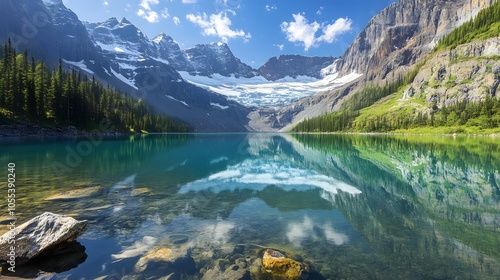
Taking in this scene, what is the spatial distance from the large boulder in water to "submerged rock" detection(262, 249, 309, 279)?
8120 millimetres

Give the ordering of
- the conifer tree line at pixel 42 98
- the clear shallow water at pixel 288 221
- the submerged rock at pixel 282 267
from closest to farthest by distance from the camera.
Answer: the submerged rock at pixel 282 267
the clear shallow water at pixel 288 221
the conifer tree line at pixel 42 98

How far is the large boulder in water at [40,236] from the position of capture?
33.0 ft

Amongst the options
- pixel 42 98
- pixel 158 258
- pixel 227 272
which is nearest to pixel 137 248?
pixel 158 258

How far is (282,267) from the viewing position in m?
10.3

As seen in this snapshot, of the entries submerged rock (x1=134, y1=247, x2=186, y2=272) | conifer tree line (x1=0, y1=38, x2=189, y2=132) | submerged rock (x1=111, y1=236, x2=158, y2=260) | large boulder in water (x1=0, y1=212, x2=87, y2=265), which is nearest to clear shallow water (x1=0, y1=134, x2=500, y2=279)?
submerged rock (x1=111, y1=236, x2=158, y2=260)

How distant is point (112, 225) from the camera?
14875 mm

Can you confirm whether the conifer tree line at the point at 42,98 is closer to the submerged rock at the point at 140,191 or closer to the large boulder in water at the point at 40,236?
the submerged rock at the point at 140,191

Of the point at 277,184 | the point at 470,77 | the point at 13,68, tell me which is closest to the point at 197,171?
the point at 277,184

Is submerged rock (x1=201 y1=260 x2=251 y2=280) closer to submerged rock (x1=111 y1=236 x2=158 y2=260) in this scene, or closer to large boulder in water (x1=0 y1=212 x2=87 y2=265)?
submerged rock (x1=111 y1=236 x2=158 y2=260)

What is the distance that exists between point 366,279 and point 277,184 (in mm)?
18140

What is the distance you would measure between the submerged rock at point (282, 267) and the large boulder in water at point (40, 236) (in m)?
8.12


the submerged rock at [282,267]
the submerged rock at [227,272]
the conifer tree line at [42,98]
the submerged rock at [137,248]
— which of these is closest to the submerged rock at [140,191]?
the submerged rock at [137,248]

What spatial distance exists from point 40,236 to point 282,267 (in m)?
9.34

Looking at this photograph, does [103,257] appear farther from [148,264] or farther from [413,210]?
[413,210]
